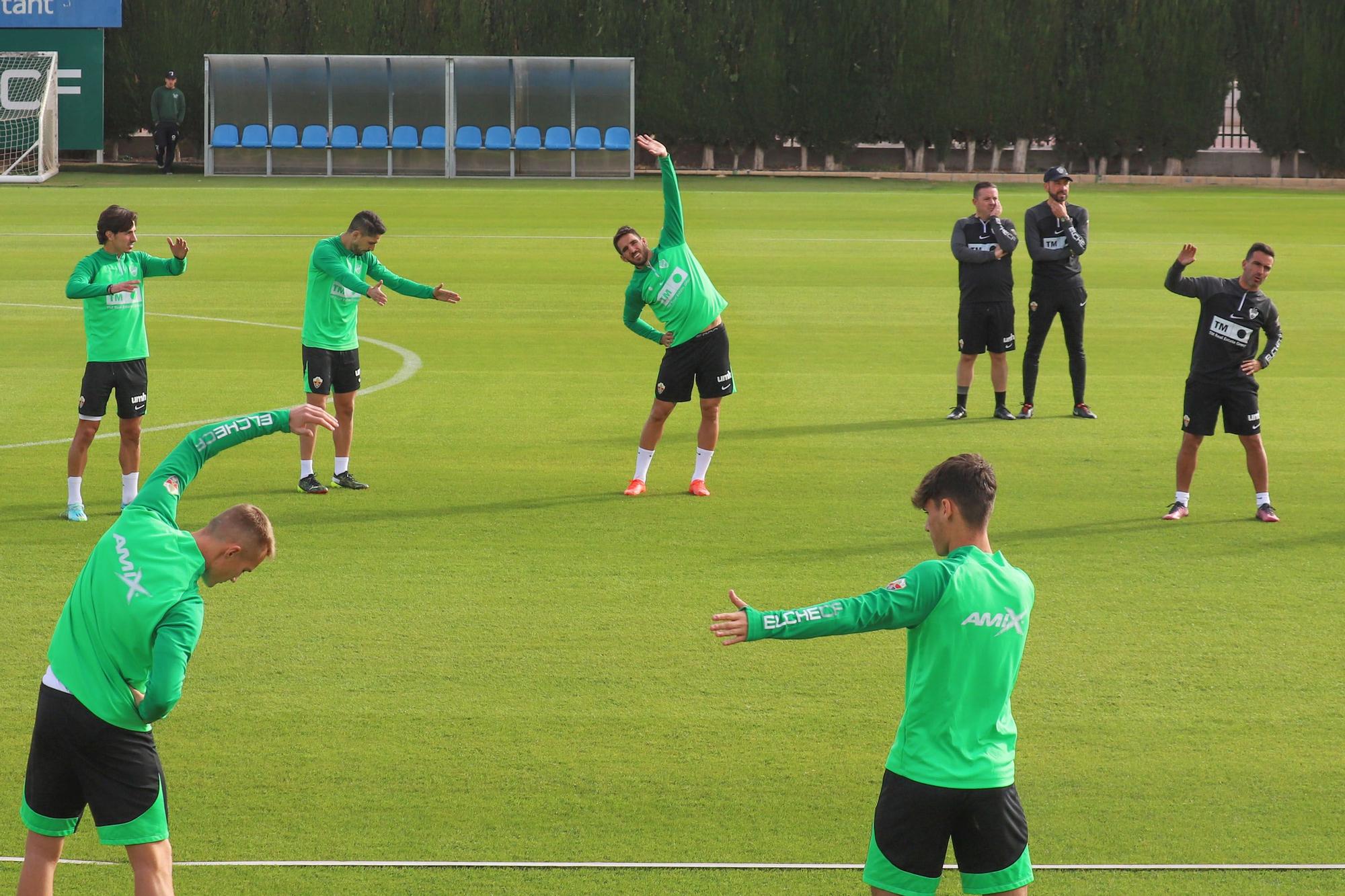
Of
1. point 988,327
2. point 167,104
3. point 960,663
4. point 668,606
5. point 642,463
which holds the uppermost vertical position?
point 167,104

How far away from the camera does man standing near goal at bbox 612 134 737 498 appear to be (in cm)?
1211

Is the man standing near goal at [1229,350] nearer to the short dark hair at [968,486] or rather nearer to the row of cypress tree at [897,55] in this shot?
the short dark hair at [968,486]

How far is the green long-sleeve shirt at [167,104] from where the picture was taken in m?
44.2

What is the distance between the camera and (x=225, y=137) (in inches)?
1780

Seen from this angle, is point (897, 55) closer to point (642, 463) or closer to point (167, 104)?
point (167, 104)

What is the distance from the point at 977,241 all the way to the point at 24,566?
30.8 feet

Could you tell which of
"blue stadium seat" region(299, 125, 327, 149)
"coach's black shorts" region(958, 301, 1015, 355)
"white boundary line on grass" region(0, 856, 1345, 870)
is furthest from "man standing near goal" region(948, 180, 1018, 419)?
"blue stadium seat" region(299, 125, 327, 149)

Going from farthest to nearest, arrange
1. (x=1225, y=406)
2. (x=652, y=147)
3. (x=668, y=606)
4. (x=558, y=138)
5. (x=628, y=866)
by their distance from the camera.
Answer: (x=558, y=138) < (x=652, y=147) < (x=1225, y=406) < (x=668, y=606) < (x=628, y=866)

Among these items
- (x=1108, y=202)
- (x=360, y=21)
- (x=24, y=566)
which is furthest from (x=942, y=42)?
(x=24, y=566)

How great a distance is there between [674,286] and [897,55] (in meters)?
39.5

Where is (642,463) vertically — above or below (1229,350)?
below

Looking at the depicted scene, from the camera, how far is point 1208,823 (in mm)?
6738

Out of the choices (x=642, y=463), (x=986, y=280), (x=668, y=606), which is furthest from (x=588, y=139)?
(x=668, y=606)

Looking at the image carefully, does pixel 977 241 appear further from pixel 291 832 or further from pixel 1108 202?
pixel 1108 202
